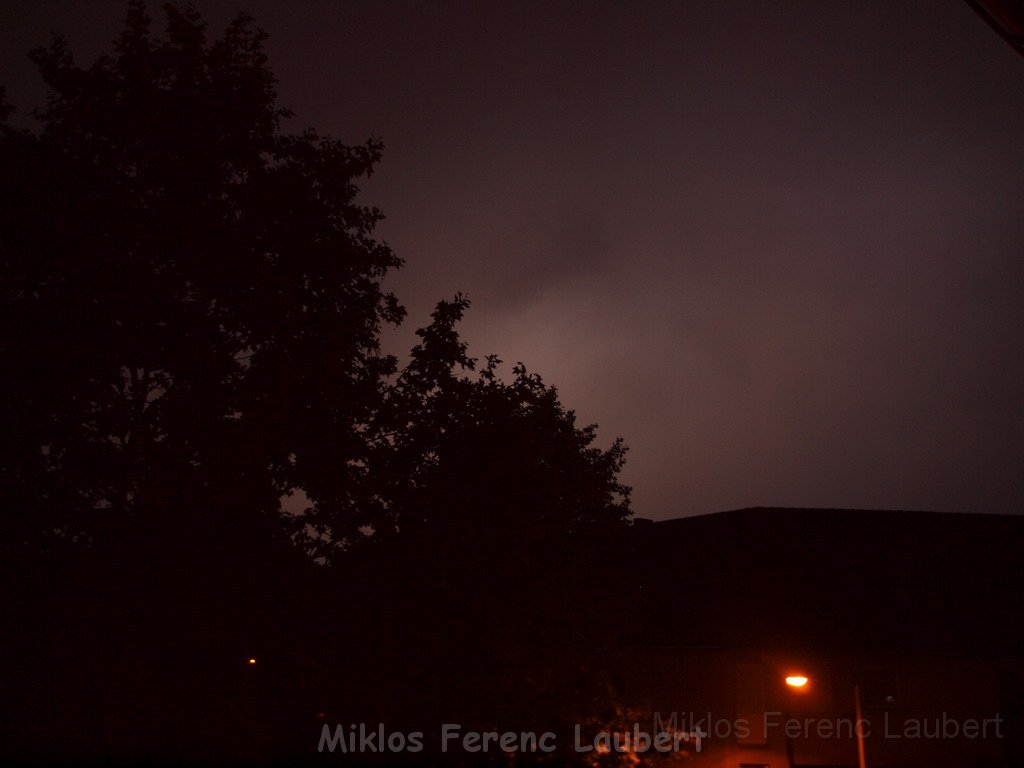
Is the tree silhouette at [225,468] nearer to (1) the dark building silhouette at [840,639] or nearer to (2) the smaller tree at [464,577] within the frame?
(2) the smaller tree at [464,577]

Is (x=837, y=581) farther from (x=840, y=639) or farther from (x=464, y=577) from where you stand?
(x=464, y=577)

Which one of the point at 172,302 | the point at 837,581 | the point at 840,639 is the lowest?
the point at 840,639

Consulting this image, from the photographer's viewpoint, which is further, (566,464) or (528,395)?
(566,464)

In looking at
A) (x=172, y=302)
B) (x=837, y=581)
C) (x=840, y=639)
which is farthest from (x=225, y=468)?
(x=837, y=581)

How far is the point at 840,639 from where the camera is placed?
78.4ft

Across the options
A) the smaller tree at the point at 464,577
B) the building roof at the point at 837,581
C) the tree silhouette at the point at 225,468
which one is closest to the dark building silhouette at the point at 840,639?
the building roof at the point at 837,581

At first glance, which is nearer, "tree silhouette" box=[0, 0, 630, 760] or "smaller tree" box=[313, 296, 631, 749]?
"tree silhouette" box=[0, 0, 630, 760]

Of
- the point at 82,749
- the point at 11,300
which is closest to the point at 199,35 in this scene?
the point at 11,300

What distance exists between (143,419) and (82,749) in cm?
547

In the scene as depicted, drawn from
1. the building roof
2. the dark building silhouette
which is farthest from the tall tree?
the building roof

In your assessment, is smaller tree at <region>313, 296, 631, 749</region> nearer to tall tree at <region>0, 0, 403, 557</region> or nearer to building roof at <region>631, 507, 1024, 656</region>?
tall tree at <region>0, 0, 403, 557</region>

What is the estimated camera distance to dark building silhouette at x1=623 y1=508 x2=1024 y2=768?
2258cm

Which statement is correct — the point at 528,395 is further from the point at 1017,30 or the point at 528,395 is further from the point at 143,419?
the point at 1017,30

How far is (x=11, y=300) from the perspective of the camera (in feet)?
48.6
